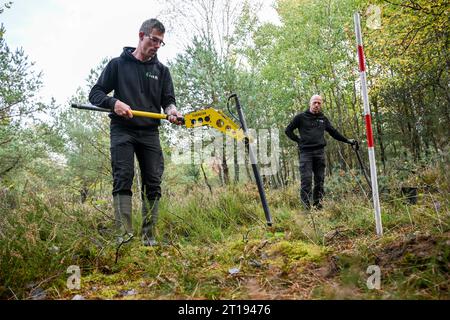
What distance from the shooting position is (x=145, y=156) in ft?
10.9

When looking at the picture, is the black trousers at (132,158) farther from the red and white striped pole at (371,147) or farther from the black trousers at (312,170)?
the black trousers at (312,170)

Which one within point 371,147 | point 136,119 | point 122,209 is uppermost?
point 136,119

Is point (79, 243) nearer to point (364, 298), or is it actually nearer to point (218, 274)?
point (218, 274)

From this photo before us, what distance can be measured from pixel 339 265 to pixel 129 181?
1988 mm

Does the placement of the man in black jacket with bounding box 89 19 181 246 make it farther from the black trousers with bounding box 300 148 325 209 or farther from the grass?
the black trousers with bounding box 300 148 325 209

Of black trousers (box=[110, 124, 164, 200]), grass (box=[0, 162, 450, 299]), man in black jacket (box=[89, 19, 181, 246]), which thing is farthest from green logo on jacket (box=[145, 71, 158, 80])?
grass (box=[0, 162, 450, 299])

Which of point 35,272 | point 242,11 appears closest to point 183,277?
point 35,272

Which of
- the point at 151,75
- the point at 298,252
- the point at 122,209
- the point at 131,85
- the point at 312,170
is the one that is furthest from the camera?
the point at 312,170

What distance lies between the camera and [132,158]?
10.3 ft

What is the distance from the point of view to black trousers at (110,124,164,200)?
10.0ft

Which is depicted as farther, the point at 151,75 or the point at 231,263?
the point at 151,75

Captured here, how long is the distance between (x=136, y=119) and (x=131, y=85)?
39cm

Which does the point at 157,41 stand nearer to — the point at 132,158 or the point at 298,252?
the point at 132,158

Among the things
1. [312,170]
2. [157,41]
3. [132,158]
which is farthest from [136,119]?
[312,170]
